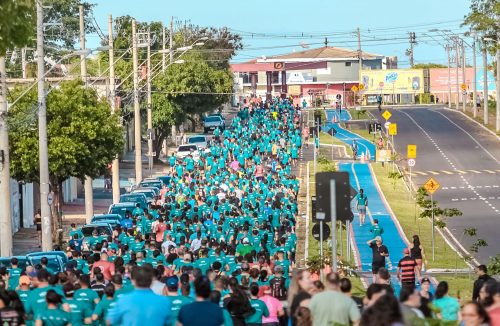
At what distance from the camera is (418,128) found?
3986 inches

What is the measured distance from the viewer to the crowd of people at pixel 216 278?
15.3m

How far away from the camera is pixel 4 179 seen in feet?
118

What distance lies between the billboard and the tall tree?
107 m

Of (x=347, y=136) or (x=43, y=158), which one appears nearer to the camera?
(x=43, y=158)

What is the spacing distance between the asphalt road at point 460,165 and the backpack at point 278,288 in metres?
18.0

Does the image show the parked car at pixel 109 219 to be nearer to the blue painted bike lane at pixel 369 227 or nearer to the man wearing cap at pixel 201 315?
the blue painted bike lane at pixel 369 227

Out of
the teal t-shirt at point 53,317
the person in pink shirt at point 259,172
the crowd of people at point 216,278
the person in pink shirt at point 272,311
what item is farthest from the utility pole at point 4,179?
the person in pink shirt at point 259,172

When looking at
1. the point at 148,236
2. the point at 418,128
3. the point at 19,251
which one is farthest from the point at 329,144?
the point at 148,236

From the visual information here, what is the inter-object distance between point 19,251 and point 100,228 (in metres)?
5.38

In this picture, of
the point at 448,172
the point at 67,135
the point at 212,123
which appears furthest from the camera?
the point at 212,123

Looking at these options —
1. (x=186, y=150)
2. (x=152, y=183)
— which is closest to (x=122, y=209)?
(x=152, y=183)

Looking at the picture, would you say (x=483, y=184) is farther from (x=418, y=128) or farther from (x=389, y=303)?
(x=389, y=303)

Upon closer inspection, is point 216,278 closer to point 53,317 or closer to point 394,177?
point 53,317

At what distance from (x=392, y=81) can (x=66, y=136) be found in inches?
4385
